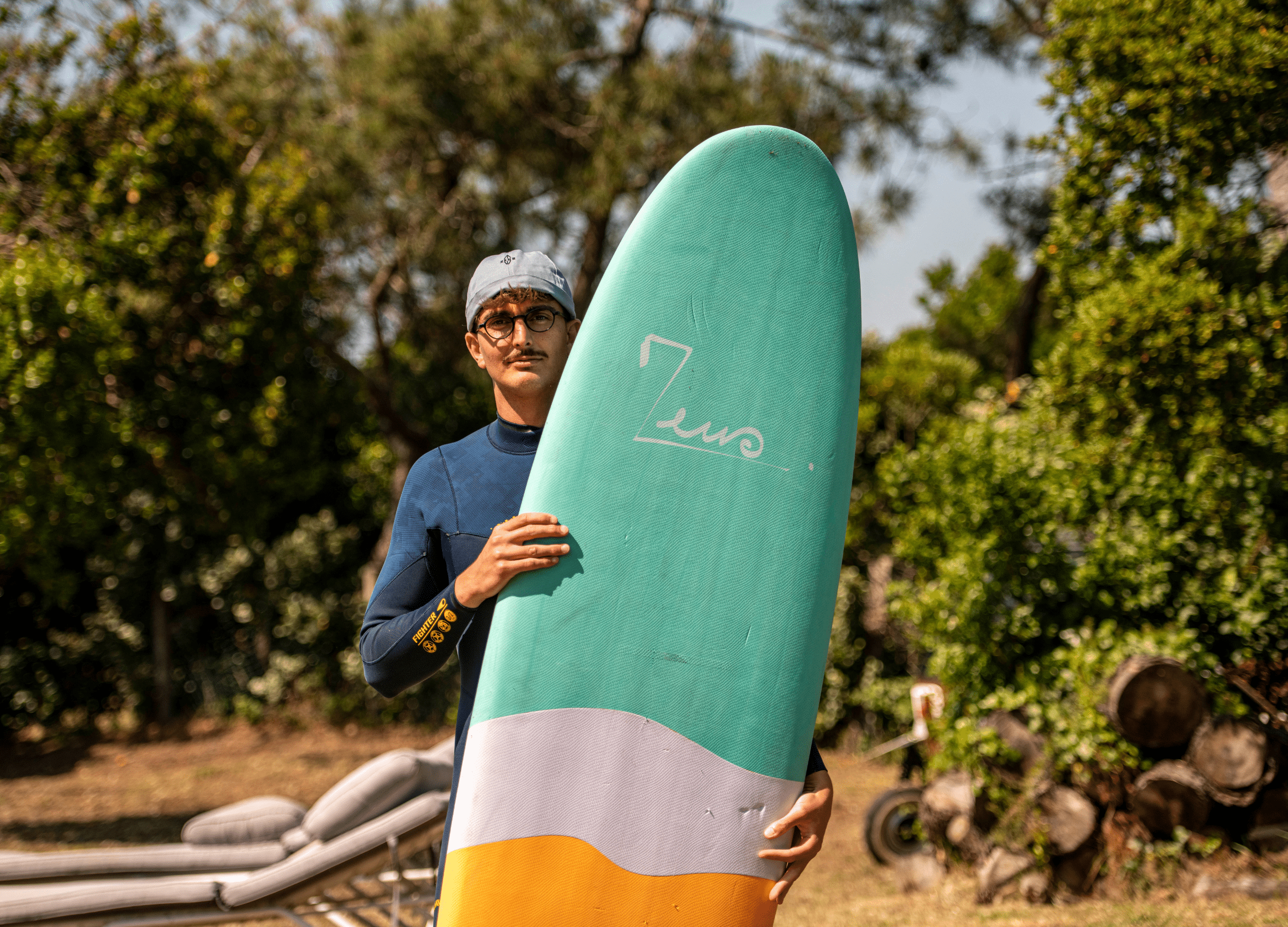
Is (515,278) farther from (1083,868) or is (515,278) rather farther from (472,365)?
(472,365)

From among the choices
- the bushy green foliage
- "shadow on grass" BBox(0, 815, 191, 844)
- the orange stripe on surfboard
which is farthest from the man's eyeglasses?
"shadow on grass" BBox(0, 815, 191, 844)

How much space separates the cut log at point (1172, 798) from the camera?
3371 mm

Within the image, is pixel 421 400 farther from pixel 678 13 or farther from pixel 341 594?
pixel 678 13

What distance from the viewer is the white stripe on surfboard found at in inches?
49.8

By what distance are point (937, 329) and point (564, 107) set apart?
1137cm

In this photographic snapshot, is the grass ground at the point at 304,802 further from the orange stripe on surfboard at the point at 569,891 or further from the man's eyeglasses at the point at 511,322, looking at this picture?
the man's eyeglasses at the point at 511,322

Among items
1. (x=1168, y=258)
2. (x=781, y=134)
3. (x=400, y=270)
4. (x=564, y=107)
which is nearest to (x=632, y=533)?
(x=781, y=134)

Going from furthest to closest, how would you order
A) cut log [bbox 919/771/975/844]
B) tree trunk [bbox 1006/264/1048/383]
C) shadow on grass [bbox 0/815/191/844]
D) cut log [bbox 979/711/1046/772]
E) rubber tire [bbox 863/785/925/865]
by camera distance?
tree trunk [bbox 1006/264/1048/383] → shadow on grass [bbox 0/815/191/844] → rubber tire [bbox 863/785/925/865] → cut log [bbox 919/771/975/844] → cut log [bbox 979/711/1046/772]

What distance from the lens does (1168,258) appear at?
3.12m

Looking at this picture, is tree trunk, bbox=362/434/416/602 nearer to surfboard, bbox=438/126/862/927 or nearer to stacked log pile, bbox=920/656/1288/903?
stacked log pile, bbox=920/656/1288/903

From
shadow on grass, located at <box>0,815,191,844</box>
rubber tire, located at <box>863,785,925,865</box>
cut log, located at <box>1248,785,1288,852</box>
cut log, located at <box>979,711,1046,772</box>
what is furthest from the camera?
shadow on grass, located at <box>0,815,191,844</box>

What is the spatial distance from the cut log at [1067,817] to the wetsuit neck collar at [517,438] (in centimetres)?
323

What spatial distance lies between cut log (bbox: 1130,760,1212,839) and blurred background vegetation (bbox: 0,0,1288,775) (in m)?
0.22
